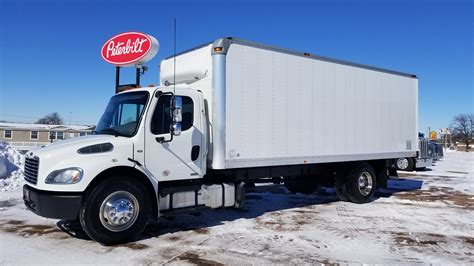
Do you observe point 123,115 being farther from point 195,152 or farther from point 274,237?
point 274,237

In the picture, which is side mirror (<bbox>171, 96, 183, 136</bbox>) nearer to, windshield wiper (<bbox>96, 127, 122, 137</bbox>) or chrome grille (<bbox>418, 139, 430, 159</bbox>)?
windshield wiper (<bbox>96, 127, 122, 137</bbox>)

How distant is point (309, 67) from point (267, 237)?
13.3 ft

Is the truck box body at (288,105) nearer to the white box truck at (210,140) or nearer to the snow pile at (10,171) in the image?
the white box truck at (210,140)

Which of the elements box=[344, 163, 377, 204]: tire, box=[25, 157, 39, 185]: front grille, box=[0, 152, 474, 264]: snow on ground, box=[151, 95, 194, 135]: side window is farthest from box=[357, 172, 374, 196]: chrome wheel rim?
box=[25, 157, 39, 185]: front grille

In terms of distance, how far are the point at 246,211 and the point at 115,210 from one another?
3733 millimetres

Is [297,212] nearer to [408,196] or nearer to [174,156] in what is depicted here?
[174,156]

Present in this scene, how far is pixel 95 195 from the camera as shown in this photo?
595 cm

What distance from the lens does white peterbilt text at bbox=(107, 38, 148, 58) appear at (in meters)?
8.95

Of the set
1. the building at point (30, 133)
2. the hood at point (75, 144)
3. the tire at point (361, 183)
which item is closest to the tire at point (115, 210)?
the hood at point (75, 144)

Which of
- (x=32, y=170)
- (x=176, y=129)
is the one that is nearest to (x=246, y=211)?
(x=176, y=129)

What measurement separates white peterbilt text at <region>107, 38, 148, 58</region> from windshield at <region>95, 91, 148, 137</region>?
6.81 ft

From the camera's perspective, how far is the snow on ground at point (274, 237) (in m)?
5.62

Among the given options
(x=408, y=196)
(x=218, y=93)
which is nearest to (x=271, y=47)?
(x=218, y=93)

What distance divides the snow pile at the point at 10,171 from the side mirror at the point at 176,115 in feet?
27.4
